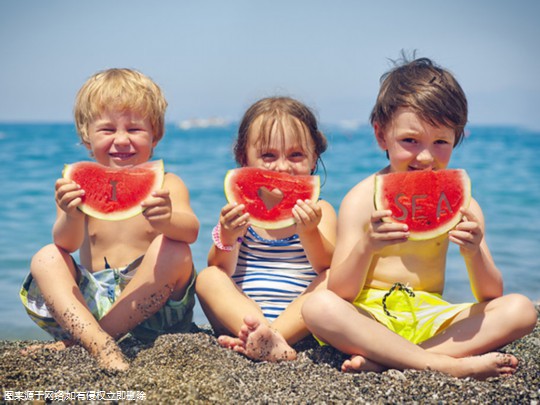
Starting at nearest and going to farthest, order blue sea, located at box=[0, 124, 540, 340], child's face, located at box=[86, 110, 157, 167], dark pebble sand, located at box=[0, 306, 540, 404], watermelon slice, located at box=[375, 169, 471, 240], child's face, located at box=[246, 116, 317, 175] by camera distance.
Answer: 1. dark pebble sand, located at box=[0, 306, 540, 404]
2. watermelon slice, located at box=[375, 169, 471, 240]
3. child's face, located at box=[86, 110, 157, 167]
4. child's face, located at box=[246, 116, 317, 175]
5. blue sea, located at box=[0, 124, 540, 340]

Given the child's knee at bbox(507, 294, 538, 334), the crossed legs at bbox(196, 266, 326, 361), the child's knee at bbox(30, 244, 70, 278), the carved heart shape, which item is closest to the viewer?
the child's knee at bbox(507, 294, 538, 334)

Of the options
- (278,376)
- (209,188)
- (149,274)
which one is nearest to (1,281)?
(149,274)

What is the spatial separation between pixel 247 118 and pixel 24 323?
2963 mm

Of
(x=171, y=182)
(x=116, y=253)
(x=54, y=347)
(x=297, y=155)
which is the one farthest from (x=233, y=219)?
(x=54, y=347)

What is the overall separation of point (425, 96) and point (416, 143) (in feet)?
0.96

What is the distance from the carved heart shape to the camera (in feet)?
14.3

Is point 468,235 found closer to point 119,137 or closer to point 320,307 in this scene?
point 320,307

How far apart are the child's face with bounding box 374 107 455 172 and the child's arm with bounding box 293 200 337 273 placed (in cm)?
61

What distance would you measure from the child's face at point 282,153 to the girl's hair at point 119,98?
75cm

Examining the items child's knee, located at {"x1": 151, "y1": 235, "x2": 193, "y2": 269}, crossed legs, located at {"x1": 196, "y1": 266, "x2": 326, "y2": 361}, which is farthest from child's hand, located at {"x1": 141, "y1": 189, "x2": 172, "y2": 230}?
crossed legs, located at {"x1": 196, "y1": 266, "x2": 326, "y2": 361}

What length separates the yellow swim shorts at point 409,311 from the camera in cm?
390

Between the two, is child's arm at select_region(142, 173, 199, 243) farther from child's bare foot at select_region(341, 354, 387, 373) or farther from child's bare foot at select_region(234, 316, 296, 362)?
child's bare foot at select_region(341, 354, 387, 373)

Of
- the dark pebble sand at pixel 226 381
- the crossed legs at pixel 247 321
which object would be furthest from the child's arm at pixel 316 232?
the dark pebble sand at pixel 226 381

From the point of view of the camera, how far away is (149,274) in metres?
4.20
